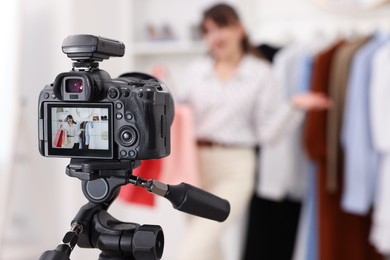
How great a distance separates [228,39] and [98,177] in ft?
4.57

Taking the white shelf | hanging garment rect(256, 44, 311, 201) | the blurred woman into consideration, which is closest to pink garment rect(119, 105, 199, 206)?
the blurred woman

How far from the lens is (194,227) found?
1.87 meters

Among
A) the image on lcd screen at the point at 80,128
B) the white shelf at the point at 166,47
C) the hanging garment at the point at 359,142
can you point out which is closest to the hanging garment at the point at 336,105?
the hanging garment at the point at 359,142

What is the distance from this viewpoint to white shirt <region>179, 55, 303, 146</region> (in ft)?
6.48

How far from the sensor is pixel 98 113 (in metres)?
0.65

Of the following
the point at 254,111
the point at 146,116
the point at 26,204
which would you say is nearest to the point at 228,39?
the point at 254,111

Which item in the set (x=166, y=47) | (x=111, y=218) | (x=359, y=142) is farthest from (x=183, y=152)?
(x=111, y=218)

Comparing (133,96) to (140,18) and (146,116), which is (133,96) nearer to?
(146,116)

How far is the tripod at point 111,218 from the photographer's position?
2.15ft

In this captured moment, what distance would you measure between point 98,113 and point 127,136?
0.04 metres

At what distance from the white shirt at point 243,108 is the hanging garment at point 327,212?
0.46ft

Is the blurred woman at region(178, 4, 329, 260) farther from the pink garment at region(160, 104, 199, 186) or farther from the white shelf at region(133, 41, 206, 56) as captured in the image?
the white shelf at region(133, 41, 206, 56)

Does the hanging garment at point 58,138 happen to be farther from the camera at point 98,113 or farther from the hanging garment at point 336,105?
the hanging garment at point 336,105

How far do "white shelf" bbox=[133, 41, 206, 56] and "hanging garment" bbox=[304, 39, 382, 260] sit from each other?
70 cm
